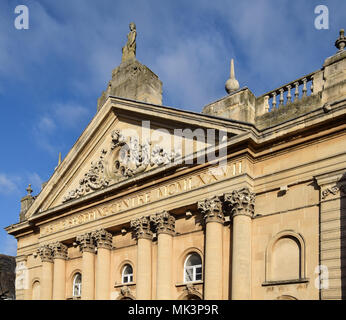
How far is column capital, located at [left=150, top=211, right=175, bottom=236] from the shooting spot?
19438mm

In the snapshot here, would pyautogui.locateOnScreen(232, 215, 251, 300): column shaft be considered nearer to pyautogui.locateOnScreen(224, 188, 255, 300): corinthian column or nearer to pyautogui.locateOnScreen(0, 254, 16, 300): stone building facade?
pyautogui.locateOnScreen(224, 188, 255, 300): corinthian column

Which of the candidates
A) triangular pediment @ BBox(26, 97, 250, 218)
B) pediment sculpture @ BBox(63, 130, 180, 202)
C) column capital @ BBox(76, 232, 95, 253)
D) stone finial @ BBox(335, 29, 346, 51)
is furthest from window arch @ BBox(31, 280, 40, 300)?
stone finial @ BBox(335, 29, 346, 51)

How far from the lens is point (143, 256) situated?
20000 millimetres

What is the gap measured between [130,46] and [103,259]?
11.0m

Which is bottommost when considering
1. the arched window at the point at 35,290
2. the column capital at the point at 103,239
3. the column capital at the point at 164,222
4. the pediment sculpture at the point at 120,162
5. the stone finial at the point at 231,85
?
the arched window at the point at 35,290

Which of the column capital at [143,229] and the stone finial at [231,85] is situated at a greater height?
the stone finial at [231,85]

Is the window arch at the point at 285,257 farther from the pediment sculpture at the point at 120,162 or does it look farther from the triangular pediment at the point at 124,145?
the pediment sculpture at the point at 120,162

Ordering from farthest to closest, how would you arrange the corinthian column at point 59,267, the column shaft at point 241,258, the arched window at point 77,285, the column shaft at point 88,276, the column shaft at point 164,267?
1. the corinthian column at point 59,267
2. the arched window at point 77,285
3. the column shaft at point 88,276
4. the column shaft at point 164,267
5. the column shaft at point 241,258

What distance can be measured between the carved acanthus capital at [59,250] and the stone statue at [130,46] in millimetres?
9821

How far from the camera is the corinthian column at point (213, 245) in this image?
1714 centimetres

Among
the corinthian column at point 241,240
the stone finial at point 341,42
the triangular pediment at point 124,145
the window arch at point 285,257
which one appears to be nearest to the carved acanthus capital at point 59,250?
the triangular pediment at point 124,145

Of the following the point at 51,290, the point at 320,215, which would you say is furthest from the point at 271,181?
the point at 51,290

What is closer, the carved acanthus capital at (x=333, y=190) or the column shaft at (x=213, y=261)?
the carved acanthus capital at (x=333, y=190)
